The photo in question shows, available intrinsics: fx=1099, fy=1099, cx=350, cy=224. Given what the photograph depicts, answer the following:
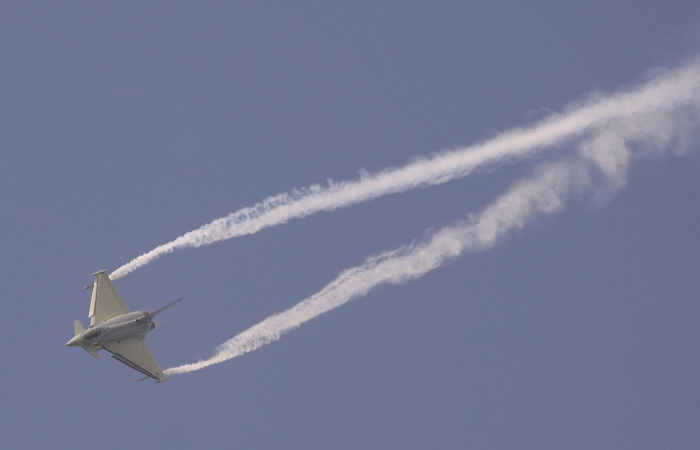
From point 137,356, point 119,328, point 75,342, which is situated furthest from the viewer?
point 137,356

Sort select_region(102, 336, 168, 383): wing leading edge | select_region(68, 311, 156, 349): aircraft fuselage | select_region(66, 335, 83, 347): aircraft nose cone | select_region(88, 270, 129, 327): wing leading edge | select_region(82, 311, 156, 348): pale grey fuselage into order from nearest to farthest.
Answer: select_region(66, 335, 83, 347): aircraft nose cone → select_region(68, 311, 156, 349): aircraft fuselage → select_region(82, 311, 156, 348): pale grey fuselage → select_region(102, 336, 168, 383): wing leading edge → select_region(88, 270, 129, 327): wing leading edge

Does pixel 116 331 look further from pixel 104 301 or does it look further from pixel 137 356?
pixel 104 301

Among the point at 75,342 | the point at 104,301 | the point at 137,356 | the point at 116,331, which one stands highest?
the point at 104,301

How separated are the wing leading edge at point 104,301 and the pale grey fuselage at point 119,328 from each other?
1240 millimetres

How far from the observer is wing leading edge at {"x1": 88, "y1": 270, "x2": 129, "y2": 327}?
70062 mm

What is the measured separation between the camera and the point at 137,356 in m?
70.2

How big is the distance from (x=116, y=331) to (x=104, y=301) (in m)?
2.95

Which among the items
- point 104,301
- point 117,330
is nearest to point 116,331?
point 117,330

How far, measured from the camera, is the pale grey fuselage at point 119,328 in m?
67.9

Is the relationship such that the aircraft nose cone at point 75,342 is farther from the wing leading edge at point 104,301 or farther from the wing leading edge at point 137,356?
the wing leading edge at point 104,301

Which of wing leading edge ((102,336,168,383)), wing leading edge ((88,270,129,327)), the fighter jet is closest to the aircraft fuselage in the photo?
the fighter jet

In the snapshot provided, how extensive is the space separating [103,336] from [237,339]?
8.33 metres

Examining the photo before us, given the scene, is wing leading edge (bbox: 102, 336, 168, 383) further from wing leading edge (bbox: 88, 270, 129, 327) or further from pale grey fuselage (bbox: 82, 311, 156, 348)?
wing leading edge (bbox: 88, 270, 129, 327)

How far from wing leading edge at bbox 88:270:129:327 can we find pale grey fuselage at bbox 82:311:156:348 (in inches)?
48.8
